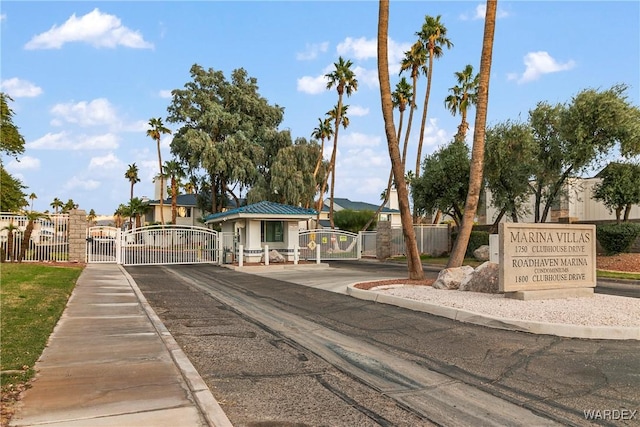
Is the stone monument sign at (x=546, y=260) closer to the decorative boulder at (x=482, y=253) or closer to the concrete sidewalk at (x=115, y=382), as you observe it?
the concrete sidewalk at (x=115, y=382)

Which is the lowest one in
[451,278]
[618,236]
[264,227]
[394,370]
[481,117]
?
[394,370]

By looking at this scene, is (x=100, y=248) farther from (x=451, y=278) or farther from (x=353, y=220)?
(x=353, y=220)

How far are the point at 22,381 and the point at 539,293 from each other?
10.3m

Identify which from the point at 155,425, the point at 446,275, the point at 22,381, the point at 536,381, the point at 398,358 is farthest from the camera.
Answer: the point at 446,275

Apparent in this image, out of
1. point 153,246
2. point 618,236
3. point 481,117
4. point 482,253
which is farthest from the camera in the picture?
point 482,253

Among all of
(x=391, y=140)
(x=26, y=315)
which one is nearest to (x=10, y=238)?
(x=26, y=315)

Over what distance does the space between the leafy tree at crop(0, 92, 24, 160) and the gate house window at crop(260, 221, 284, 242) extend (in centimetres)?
1912

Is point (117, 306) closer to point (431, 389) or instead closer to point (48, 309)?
point (48, 309)

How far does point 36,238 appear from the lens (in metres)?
25.5

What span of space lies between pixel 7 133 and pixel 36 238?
12.6m

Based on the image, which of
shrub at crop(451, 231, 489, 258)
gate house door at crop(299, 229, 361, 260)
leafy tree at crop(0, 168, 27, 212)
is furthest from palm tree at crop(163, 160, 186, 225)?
shrub at crop(451, 231, 489, 258)

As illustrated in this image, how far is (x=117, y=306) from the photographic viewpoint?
11406mm

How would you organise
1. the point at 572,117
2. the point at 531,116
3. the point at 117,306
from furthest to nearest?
the point at 531,116
the point at 572,117
the point at 117,306

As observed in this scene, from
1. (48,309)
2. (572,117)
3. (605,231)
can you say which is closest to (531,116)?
(572,117)
